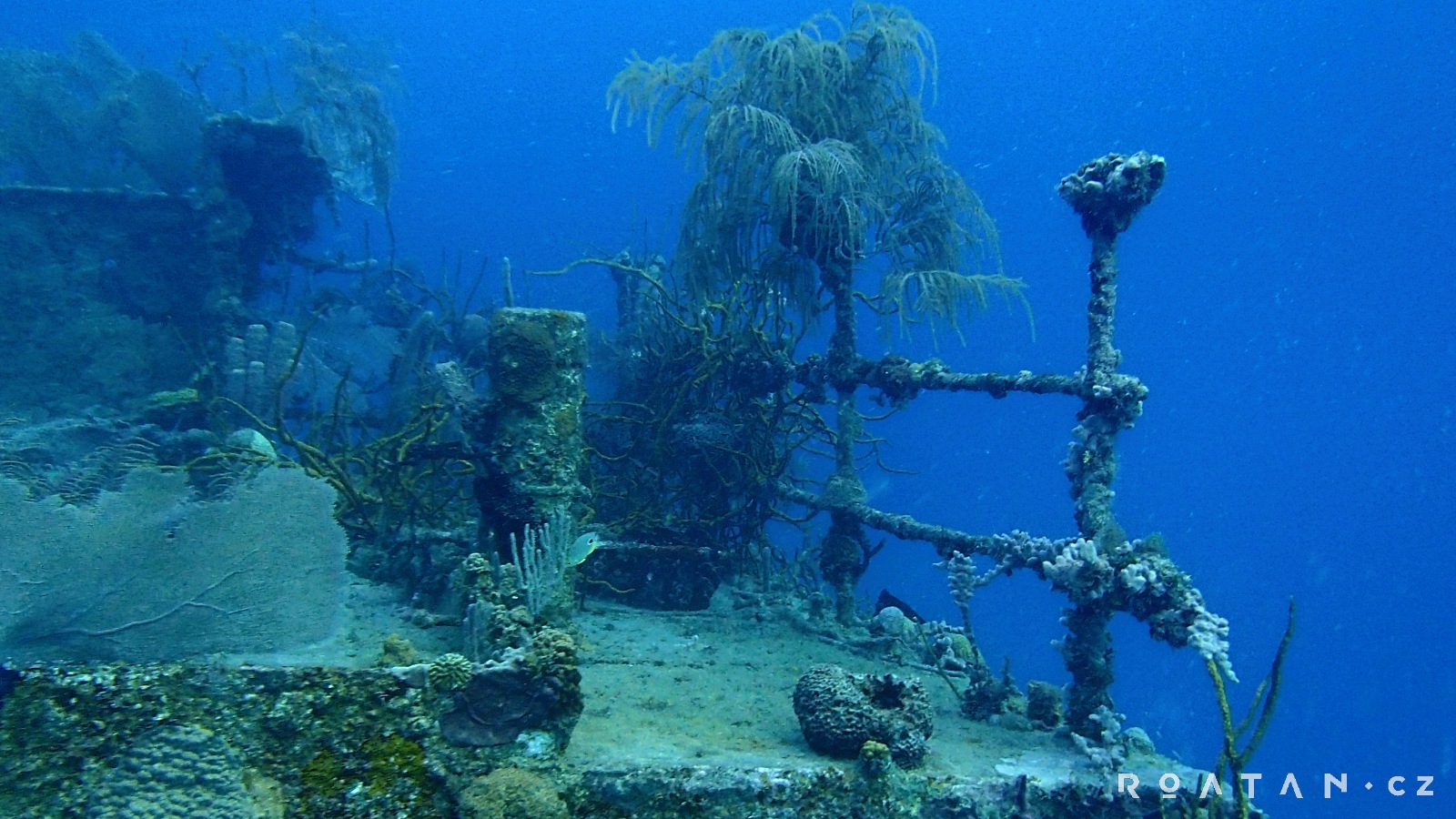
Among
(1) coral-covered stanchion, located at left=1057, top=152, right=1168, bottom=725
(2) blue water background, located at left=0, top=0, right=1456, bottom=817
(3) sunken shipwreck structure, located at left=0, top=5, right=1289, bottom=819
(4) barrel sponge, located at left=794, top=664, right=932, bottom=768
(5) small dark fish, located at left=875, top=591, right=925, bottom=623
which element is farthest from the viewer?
(2) blue water background, located at left=0, top=0, right=1456, bottom=817

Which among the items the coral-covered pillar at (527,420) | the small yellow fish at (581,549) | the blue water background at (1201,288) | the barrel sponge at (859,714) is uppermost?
the blue water background at (1201,288)

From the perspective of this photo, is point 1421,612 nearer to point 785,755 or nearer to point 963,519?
point 963,519

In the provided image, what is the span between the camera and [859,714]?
13.2ft

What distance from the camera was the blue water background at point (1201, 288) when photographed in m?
73.4

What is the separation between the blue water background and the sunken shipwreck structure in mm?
54205

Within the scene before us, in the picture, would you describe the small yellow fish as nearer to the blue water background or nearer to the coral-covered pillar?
the coral-covered pillar

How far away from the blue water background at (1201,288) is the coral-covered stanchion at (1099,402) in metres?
57.8

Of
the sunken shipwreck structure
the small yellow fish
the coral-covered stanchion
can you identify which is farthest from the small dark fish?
the small yellow fish

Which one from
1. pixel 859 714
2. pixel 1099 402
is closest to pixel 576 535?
pixel 859 714

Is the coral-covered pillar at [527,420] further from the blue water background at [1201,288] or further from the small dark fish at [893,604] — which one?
the blue water background at [1201,288]

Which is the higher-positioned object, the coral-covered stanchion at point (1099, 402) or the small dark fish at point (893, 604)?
the coral-covered stanchion at point (1099, 402)

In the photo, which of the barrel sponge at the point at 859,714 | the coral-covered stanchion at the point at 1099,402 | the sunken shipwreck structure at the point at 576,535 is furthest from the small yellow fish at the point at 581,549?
the coral-covered stanchion at the point at 1099,402

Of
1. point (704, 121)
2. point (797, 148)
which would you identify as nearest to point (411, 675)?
point (797, 148)

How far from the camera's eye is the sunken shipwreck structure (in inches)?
131
